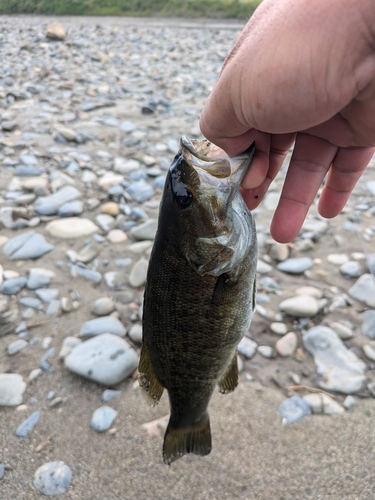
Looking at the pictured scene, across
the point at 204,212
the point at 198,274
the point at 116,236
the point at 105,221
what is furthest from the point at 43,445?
the point at 105,221

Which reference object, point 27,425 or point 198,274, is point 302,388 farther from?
point 27,425

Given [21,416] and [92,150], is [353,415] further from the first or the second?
[92,150]

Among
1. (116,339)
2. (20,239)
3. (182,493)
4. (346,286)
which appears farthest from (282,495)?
(20,239)

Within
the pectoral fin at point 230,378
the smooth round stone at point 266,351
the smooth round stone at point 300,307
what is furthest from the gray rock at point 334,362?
the pectoral fin at point 230,378

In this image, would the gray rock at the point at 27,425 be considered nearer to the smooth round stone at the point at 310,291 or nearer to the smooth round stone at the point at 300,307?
the smooth round stone at the point at 300,307

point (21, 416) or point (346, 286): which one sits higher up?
point (346, 286)

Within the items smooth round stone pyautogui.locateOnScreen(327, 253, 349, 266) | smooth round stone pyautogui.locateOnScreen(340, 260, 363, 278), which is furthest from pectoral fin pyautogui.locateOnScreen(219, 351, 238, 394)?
smooth round stone pyautogui.locateOnScreen(327, 253, 349, 266)
